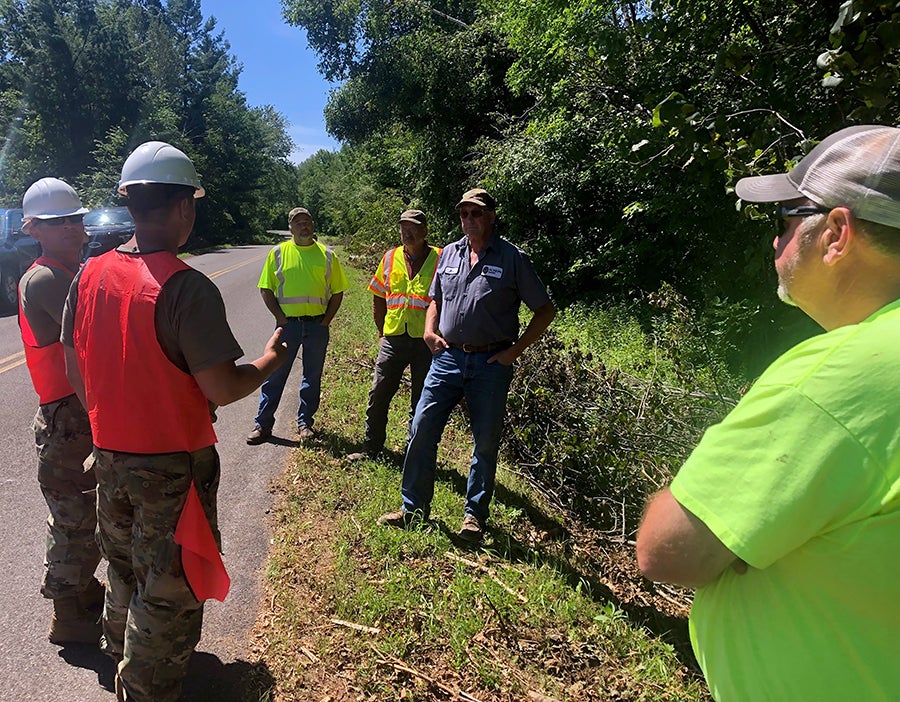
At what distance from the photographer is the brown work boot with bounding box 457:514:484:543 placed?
3.83 m

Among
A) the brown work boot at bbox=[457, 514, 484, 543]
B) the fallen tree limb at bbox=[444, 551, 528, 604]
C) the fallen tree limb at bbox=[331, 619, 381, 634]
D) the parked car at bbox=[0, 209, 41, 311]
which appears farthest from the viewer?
the parked car at bbox=[0, 209, 41, 311]

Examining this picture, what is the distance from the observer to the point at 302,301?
5516 mm

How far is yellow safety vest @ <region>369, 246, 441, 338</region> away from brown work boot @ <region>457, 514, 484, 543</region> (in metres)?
1.68

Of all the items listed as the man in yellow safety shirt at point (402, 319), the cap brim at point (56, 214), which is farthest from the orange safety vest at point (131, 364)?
the man in yellow safety shirt at point (402, 319)

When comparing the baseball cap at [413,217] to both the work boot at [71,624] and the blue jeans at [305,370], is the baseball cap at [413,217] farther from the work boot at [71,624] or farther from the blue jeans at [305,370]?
the work boot at [71,624]

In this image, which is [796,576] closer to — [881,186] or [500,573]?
[881,186]

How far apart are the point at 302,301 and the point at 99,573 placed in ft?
9.20

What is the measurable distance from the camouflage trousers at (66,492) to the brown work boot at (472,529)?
209 centimetres

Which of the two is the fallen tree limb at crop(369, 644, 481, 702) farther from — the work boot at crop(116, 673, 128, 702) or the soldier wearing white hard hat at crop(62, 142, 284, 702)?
the work boot at crop(116, 673, 128, 702)

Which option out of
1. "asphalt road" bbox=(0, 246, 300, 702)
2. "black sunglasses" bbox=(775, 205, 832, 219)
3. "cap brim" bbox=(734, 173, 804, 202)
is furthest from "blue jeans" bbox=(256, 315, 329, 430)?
"black sunglasses" bbox=(775, 205, 832, 219)

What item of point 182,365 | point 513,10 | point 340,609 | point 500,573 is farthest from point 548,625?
point 513,10

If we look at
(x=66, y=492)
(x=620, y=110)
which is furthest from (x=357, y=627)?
(x=620, y=110)

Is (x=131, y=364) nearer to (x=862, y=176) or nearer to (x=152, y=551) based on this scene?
(x=152, y=551)

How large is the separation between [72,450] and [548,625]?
2.54 metres
